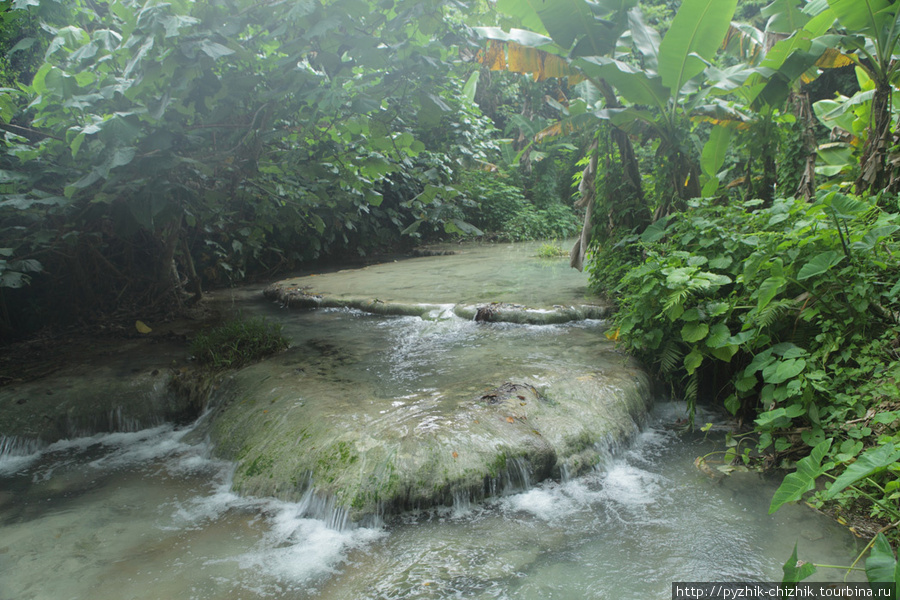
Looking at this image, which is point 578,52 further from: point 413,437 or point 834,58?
point 413,437

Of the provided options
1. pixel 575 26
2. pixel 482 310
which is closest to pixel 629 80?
pixel 575 26

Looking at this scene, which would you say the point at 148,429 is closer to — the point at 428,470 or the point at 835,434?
the point at 428,470

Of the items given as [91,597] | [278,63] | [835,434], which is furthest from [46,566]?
[835,434]

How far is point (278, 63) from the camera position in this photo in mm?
3994

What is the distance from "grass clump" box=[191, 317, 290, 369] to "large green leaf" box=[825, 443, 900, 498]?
4.55 metres

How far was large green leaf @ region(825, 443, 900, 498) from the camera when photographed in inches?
85.2

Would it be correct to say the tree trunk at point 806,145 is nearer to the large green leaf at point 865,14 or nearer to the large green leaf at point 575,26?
the large green leaf at point 865,14

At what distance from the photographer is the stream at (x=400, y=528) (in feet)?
8.59

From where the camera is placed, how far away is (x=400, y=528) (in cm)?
302

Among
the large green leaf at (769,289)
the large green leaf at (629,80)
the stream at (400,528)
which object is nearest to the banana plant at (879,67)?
the large green leaf at (629,80)

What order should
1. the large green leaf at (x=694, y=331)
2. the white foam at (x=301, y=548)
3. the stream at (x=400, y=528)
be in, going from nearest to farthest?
1. the stream at (x=400, y=528)
2. the white foam at (x=301, y=548)
3. the large green leaf at (x=694, y=331)

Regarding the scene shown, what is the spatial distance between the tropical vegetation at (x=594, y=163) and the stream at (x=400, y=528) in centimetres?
46

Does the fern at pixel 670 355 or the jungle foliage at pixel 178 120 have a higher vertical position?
the jungle foliage at pixel 178 120

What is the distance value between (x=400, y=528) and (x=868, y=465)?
2269 millimetres
